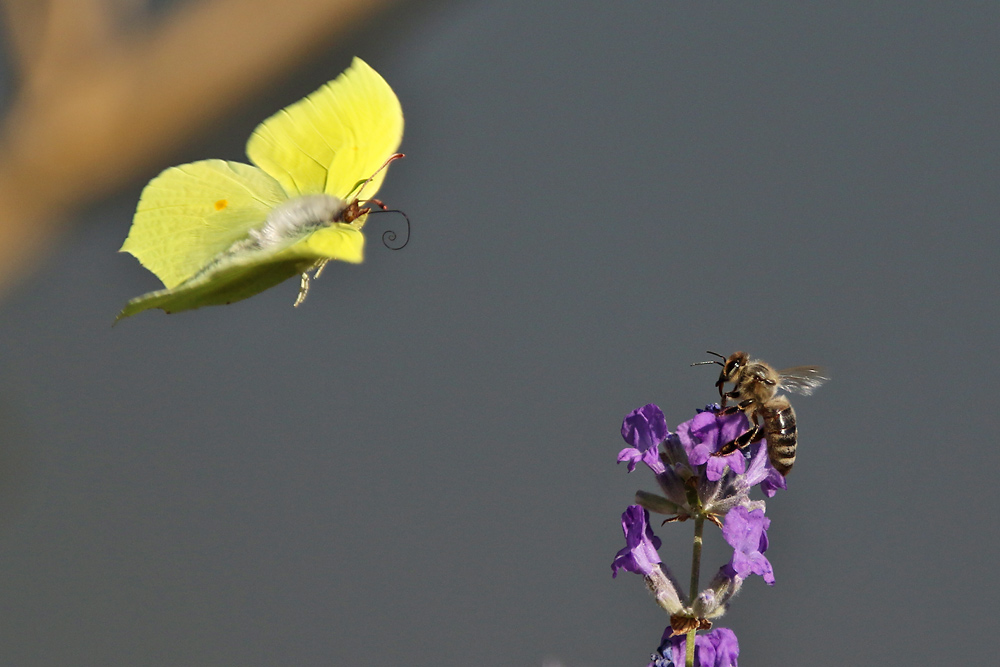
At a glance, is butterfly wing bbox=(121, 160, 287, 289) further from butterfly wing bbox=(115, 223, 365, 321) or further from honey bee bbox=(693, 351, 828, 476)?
honey bee bbox=(693, 351, 828, 476)

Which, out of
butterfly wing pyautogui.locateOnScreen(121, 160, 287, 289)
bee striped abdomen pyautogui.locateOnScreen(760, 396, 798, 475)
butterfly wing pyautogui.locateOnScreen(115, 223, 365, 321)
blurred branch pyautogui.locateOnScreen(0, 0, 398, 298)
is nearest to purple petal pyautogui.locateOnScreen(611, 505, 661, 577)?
bee striped abdomen pyautogui.locateOnScreen(760, 396, 798, 475)

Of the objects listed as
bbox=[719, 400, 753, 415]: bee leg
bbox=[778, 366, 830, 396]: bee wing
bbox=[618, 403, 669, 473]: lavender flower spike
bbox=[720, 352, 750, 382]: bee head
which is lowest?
bbox=[618, 403, 669, 473]: lavender flower spike

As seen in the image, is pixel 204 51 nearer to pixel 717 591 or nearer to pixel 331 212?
pixel 331 212

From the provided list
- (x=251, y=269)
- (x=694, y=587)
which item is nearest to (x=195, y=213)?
(x=251, y=269)

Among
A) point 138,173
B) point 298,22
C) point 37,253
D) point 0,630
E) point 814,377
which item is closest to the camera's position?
point 814,377

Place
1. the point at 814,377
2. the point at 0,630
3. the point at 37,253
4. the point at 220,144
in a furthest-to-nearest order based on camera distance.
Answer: the point at 0,630
the point at 220,144
the point at 37,253
the point at 814,377

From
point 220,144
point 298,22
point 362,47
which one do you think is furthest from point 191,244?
point 220,144

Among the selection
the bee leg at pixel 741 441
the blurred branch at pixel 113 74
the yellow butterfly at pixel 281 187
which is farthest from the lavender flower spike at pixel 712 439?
the blurred branch at pixel 113 74
